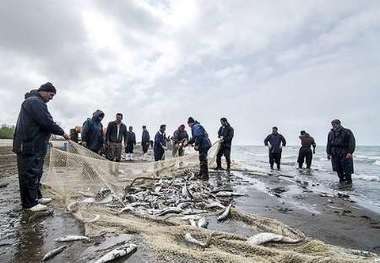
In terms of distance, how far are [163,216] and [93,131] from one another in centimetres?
642

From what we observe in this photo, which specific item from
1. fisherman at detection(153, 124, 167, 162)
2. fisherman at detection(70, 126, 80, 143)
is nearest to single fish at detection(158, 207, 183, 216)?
fisherman at detection(70, 126, 80, 143)

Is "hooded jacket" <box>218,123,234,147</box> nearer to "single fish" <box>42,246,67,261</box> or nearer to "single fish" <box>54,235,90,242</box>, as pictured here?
"single fish" <box>54,235,90,242</box>

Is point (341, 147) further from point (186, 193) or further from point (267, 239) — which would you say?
point (267, 239)

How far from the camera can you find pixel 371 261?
13.4 ft

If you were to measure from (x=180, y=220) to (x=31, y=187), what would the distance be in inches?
124

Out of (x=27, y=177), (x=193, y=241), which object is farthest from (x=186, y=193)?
(x=193, y=241)

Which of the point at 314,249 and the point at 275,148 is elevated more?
the point at 275,148

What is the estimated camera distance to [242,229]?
6.42 meters

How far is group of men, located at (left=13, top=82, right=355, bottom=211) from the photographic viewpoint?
23.9ft

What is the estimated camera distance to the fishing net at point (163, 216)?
14.6ft

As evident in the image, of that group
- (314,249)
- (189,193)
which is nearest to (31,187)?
(189,193)

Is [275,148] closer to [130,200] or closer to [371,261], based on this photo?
[130,200]

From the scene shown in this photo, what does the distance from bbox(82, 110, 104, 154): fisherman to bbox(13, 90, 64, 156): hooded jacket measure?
16.8 feet

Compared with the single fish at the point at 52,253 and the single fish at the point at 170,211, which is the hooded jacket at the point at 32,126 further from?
the single fish at the point at 52,253
